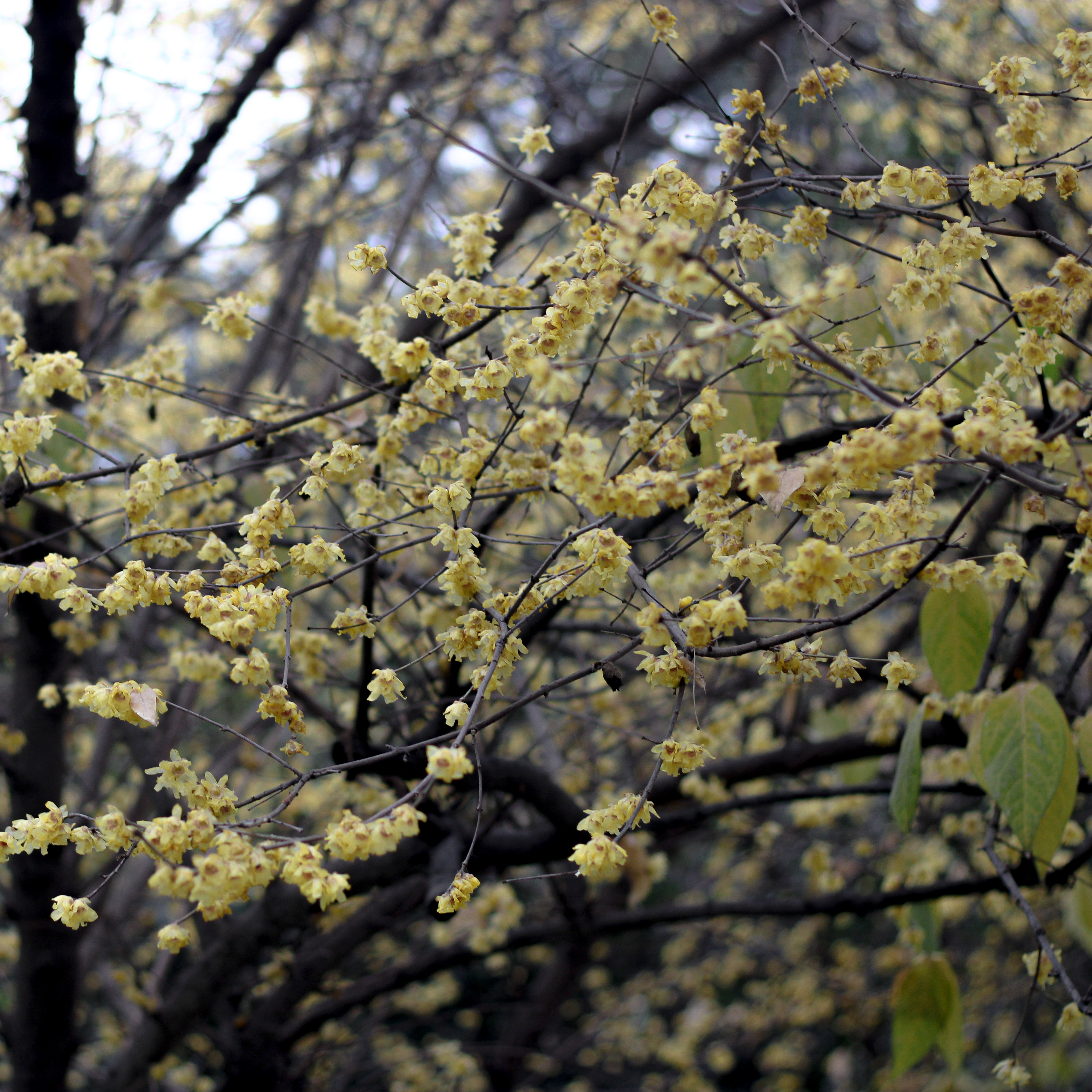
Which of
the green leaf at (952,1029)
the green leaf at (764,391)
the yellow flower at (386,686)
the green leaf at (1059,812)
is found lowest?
the green leaf at (952,1029)

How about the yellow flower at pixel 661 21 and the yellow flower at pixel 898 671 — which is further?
the yellow flower at pixel 661 21

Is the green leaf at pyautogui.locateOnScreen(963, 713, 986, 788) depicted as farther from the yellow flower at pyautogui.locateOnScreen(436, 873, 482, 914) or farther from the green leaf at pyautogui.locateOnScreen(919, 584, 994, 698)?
the yellow flower at pyautogui.locateOnScreen(436, 873, 482, 914)

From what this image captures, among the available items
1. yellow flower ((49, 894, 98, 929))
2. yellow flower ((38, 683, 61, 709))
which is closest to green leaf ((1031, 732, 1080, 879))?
yellow flower ((49, 894, 98, 929))

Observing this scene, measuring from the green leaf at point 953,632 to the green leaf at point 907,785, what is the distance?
153 mm

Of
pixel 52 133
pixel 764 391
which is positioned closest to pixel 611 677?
pixel 764 391

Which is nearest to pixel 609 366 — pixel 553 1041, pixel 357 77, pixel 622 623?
pixel 357 77

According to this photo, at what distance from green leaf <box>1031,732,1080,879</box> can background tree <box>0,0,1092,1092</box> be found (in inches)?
0.4

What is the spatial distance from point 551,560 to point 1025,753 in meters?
1.00

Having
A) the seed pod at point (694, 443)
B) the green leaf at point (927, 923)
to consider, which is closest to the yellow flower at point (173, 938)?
the seed pod at point (694, 443)

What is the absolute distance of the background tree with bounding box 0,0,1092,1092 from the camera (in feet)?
5.03

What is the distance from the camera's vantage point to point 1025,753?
1.75 meters

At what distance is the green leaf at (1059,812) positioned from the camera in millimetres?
1840

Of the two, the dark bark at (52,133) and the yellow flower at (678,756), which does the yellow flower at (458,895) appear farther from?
the dark bark at (52,133)

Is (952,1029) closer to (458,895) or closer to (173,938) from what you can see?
(458,895)
